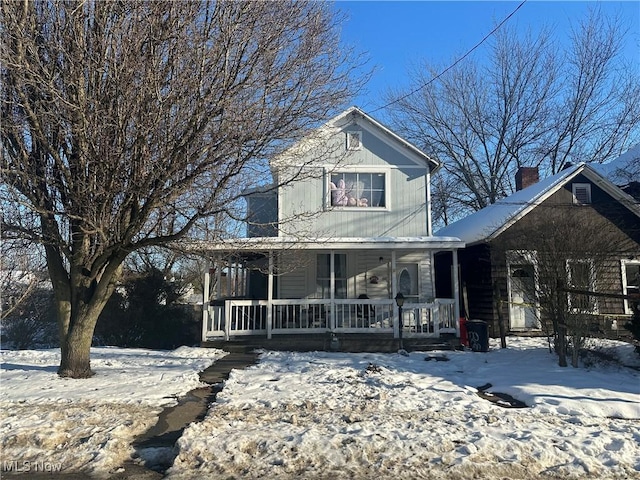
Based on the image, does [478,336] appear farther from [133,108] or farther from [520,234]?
[133,108]

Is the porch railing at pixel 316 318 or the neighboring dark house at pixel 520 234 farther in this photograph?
the neighboring dark house at pixel 520 234

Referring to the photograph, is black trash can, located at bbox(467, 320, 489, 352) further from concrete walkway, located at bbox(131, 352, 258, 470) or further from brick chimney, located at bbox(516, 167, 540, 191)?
brick chimney, located at bbox(516, 167, 540, 191)

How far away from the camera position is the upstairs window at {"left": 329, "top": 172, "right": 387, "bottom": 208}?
14.7m

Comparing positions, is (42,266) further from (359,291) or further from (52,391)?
(359,291)

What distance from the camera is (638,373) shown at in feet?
27.5

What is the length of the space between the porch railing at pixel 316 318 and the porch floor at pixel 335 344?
0.30 metres

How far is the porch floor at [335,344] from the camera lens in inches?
470

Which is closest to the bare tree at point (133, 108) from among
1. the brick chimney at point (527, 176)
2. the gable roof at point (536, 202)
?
the gable roof at point (536, 202)

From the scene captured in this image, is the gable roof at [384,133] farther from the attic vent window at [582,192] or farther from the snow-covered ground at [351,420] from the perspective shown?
the snow-covered ground at [351,420]

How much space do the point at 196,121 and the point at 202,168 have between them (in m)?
0.73

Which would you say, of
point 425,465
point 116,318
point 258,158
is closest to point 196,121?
point 258,158

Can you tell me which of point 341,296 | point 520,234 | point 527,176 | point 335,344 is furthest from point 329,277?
point 527,176

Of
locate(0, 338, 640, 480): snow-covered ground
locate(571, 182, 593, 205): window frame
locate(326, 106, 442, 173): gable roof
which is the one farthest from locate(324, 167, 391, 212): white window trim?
locate(571, 182, 593, 205): window frame

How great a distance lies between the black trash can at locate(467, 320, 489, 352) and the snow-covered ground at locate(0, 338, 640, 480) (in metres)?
1.98
